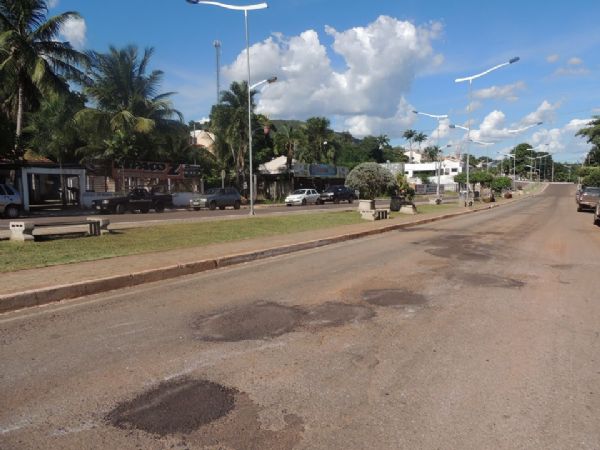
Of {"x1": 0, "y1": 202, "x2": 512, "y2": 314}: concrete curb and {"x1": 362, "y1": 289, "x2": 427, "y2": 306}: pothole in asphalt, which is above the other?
{"x1": 0, "y1": 202, "x2": 512, "y2": 314}: concrete curb

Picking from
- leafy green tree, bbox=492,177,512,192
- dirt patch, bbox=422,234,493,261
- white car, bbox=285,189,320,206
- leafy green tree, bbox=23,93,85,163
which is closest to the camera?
dirt patch, bbox=422,234,493,261

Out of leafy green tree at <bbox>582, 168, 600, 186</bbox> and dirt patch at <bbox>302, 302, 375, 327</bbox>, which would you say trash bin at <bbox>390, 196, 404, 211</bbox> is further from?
leafy green tree at <bbox>582, 168, 600, 186</bbox>

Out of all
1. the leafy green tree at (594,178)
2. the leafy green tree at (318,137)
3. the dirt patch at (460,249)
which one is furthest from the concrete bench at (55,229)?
the leafy green tree at (594,178)

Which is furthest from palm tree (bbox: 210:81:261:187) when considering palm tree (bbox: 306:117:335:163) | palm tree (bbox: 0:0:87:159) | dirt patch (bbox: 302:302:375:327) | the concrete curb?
dirt patch (bbox: 302:302:375:327)

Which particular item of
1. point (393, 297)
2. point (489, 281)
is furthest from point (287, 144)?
point (393, 297)

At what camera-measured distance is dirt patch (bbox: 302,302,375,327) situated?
627cm

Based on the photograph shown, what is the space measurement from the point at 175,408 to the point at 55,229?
37.6 feet

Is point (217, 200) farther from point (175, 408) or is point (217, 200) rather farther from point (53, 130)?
point (175, 408)

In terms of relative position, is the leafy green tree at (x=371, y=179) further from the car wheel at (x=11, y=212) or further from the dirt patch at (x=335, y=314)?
the dirt patch at (x=335, y=314)

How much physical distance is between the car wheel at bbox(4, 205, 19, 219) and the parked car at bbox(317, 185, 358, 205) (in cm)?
2645

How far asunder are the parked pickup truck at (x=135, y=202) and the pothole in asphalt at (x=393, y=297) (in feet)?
87.1

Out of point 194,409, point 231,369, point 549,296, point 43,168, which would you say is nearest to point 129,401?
point 194,409

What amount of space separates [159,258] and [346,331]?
5885 millimetres

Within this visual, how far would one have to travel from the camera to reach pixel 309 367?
15.6 ft
